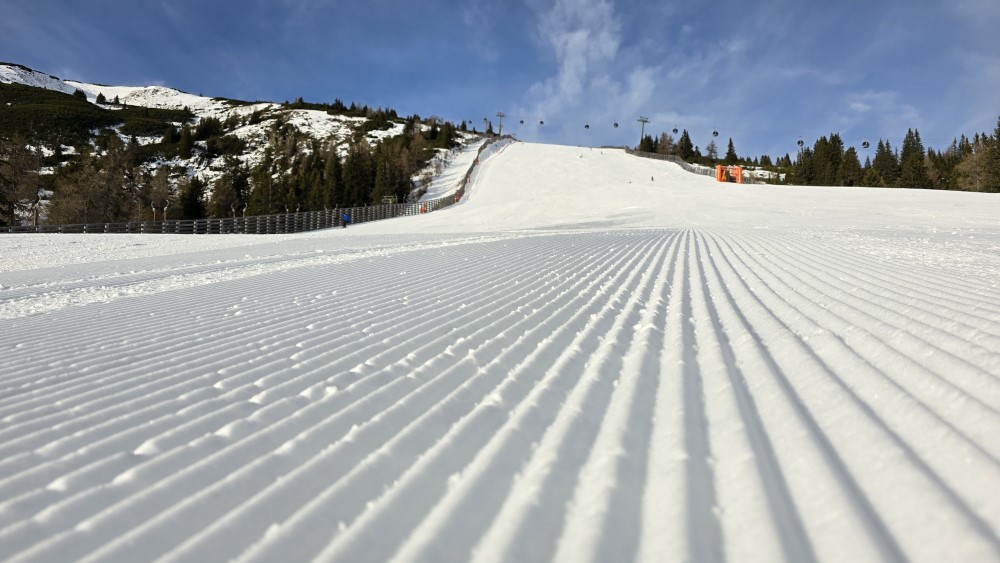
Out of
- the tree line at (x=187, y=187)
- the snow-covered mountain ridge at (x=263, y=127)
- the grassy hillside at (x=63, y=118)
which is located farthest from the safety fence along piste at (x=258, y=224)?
the grassy hillside at (x=63, y=118)

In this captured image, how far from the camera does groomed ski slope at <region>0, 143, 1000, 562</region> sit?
5.22 ft

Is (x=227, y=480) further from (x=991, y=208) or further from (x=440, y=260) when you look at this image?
(x=991, y=208)

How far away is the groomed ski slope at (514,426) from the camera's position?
1.59 meters

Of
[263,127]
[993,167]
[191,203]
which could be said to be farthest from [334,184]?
[263,127]

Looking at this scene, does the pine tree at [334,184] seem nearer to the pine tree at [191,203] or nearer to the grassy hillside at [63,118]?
the pine tree at [191,203]

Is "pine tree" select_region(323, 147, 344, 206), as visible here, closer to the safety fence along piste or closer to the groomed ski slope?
the safety fence along piste

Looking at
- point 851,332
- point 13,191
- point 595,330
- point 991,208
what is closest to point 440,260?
point 595,330

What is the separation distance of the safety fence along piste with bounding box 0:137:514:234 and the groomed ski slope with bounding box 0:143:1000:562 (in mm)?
28446

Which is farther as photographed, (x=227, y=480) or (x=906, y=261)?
(x=906, y=261)

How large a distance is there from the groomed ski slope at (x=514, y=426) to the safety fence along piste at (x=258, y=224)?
28.4 metres

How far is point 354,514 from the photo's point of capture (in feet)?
5.72

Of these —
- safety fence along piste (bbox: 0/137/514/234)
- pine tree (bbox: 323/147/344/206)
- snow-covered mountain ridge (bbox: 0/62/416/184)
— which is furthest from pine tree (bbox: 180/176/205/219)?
snow-covered mountain ridge (bbox: 0/62/416/184)

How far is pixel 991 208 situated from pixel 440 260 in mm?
31125

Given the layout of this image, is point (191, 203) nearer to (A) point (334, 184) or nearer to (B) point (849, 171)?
(A) point (334, 184)
